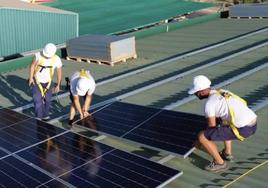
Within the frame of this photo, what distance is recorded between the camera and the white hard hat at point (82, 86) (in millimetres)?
10375

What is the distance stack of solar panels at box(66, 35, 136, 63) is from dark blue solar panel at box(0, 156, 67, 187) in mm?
10530

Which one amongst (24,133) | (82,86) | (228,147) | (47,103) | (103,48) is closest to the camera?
(228,147)

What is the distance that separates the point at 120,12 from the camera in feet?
98.3

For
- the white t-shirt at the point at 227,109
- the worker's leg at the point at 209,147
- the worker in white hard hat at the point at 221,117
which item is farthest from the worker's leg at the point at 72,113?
the white t-shirt at the point at 227,109

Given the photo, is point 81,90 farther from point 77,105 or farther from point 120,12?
point 120,12

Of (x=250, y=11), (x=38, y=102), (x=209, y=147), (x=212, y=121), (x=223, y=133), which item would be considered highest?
(x=250, y=11)

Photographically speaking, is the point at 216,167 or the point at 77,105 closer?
the point at 216,167

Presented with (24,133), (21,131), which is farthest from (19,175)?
(21,131)

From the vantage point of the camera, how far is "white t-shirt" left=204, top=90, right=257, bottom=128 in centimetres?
805

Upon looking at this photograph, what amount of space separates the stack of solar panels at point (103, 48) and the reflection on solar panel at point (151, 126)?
24.9 ft

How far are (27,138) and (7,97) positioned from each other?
582 cm

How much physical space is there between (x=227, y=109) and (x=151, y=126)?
216 centimetres

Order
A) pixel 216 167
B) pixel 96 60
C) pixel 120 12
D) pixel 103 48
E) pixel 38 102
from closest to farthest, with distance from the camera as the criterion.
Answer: pixel 216 167, pixel 38 102, pixel 103 48, pixel 96 60, pixel 120 12

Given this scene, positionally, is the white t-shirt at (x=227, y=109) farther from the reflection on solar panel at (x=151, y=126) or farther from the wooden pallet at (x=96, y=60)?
the wooden pallet at (x=96, y=60)
